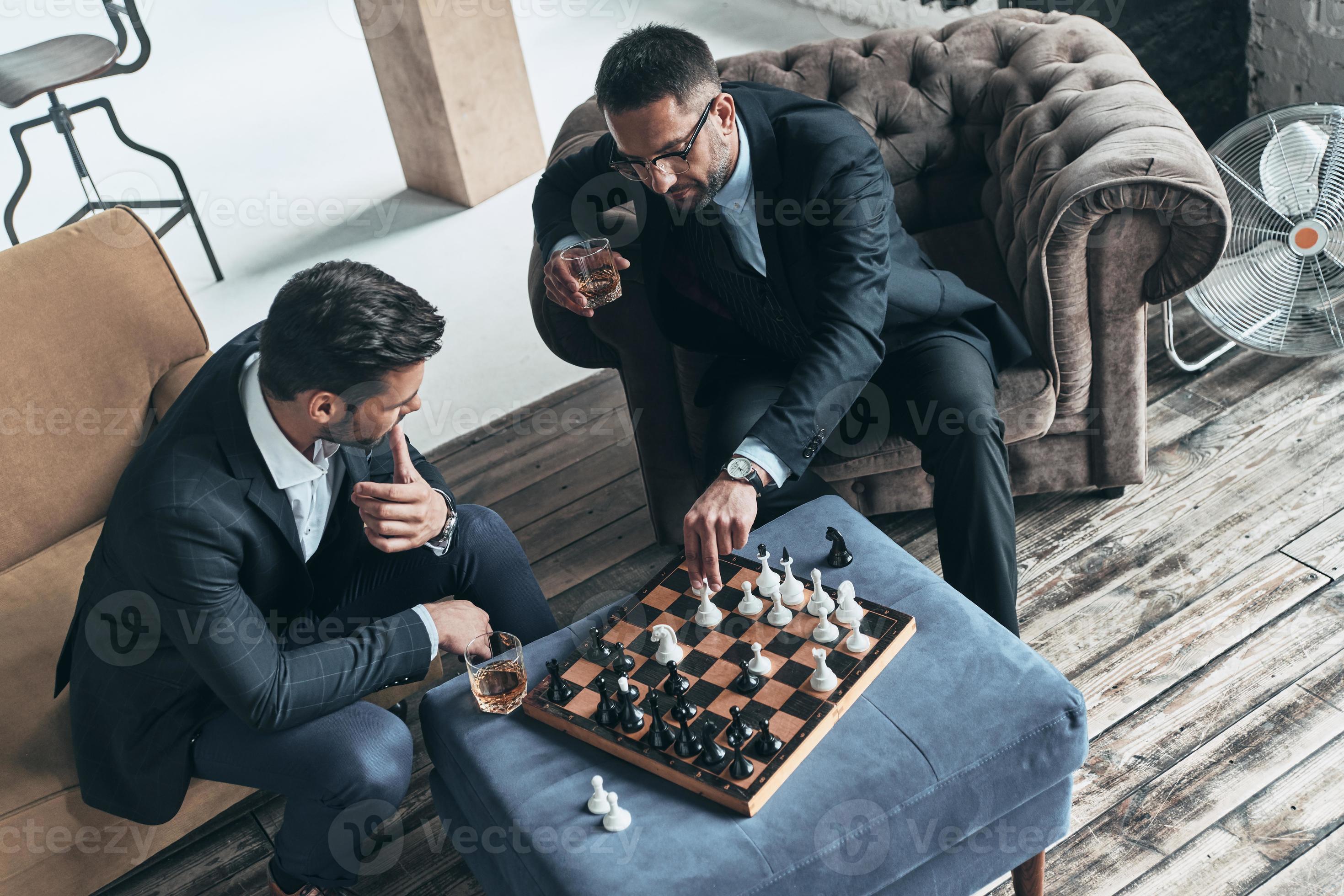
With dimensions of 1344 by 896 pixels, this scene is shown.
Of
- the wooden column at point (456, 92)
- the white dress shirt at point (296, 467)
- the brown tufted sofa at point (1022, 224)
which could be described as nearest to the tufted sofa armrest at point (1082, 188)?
the brown tufted sofa at point (1022, 224)

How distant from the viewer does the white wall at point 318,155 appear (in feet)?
12.5

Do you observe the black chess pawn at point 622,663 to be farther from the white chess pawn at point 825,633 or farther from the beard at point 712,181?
the beard at point 712,181

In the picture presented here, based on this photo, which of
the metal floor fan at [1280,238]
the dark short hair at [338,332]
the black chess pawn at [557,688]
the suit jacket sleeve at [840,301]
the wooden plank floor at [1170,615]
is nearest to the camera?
the dark short hair at [338,332]

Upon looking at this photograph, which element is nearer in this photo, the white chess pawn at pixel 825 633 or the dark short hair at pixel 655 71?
the white chess pawn at pixel 825 633

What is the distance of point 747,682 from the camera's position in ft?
5.26

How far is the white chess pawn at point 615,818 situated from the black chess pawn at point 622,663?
226 mm

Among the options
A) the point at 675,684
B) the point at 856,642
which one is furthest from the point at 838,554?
the point at 675,684

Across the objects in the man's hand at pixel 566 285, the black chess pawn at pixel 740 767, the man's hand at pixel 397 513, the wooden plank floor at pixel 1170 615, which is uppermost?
the man's hand at pixel 566 285

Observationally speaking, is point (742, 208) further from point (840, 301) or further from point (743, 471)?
point (743, 471)

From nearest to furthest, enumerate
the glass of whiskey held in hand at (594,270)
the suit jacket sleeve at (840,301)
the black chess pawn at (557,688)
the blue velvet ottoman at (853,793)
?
the blue velvet ottoman at (853,793) < the black chess pawn at (557,688) < the suit jacket sleeve at (840,301) < the glass of whiskey held in hand at (594,270)

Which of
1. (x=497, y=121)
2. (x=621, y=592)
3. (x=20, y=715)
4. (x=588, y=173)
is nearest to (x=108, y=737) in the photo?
(x=20, y=715)

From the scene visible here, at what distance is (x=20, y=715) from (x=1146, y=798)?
181 centimetres

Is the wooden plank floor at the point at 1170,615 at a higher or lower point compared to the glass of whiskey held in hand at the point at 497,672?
lower

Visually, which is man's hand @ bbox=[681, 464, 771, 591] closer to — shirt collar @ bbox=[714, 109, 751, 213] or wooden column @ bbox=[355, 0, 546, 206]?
shirt collar @ bbox=[714, 109, 751, 213]
